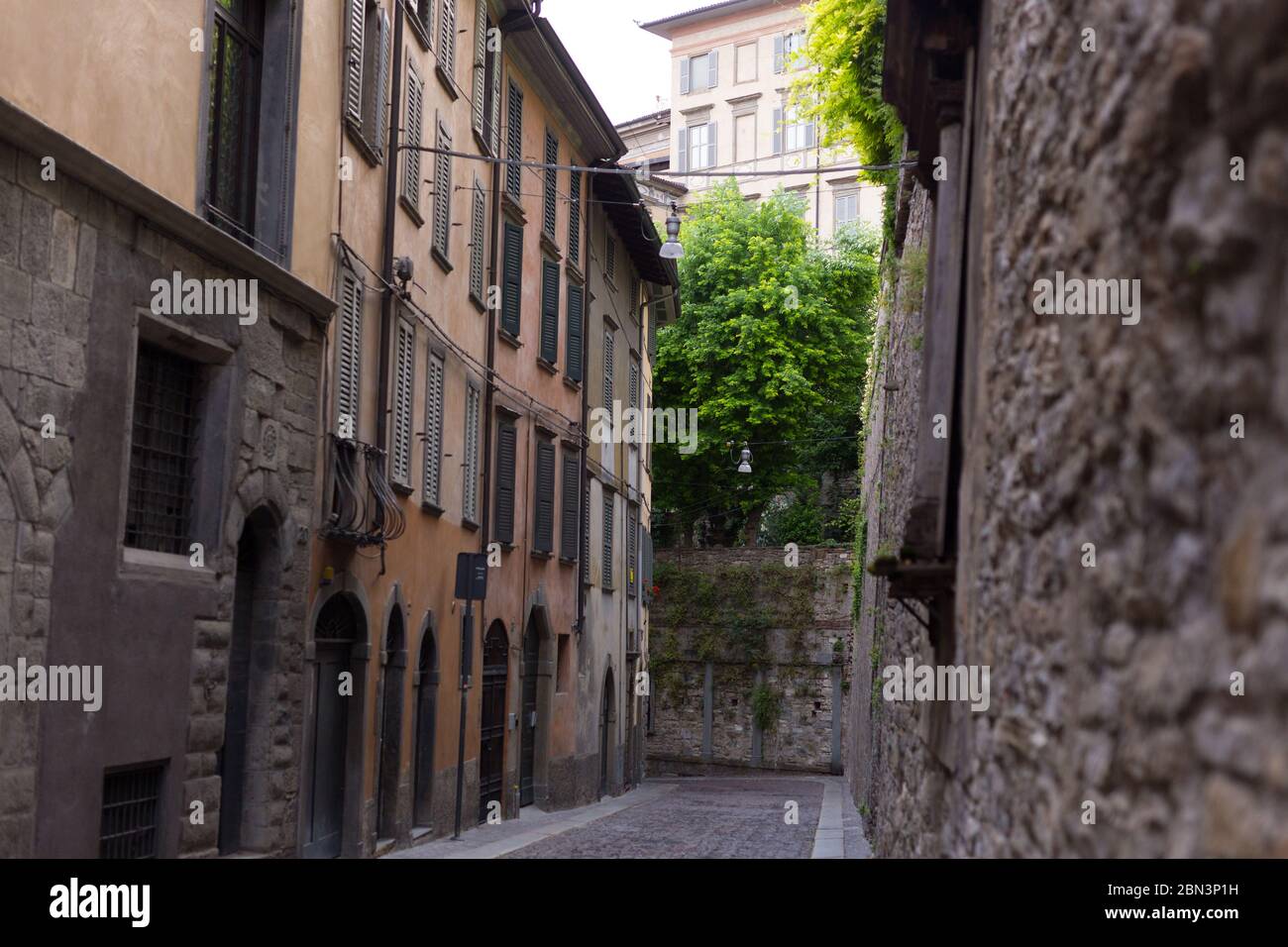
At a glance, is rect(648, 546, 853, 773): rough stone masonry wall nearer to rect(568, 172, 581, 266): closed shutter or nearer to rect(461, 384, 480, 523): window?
rect(568, 172, 581, 266): closed shutter

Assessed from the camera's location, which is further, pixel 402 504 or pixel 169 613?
pixel 402 504

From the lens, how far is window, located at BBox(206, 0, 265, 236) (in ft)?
36.5

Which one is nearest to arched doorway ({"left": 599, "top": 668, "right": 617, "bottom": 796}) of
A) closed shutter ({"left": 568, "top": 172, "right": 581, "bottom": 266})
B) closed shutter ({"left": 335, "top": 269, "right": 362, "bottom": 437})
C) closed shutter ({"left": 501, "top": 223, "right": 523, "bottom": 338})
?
closed shutter ({"left": 568, "top": 172, "right": 581, "bottom": 266})

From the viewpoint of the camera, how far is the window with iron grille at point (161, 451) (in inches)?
382

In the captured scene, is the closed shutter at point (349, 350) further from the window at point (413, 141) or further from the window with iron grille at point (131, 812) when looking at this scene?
the window with iron grille at point (131, 812)

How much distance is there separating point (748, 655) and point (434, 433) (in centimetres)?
2281

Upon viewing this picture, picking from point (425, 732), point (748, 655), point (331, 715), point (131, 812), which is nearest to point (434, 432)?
point (425, 732)

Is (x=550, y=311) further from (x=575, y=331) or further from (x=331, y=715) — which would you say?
(x=331, y=715)

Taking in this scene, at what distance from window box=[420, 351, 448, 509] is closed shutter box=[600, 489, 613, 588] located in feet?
34.9

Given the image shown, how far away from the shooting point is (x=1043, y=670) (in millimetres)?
4309

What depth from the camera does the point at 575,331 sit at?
971 inches
